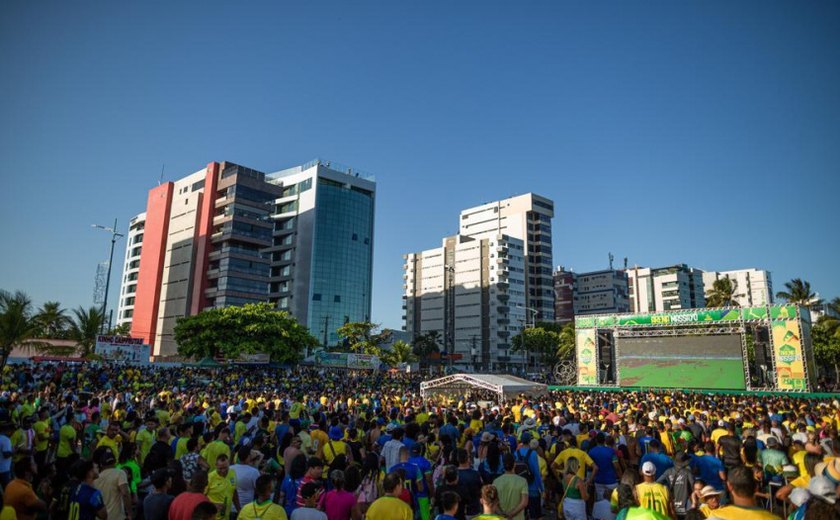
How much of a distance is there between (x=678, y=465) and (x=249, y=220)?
73258mm

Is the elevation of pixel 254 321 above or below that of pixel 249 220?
below

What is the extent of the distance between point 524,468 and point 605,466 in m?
2.11

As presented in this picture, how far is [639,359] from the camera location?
131ft

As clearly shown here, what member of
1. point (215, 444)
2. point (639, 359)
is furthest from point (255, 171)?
point (215, 444)

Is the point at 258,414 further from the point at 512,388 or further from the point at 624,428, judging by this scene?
the point at 512,388

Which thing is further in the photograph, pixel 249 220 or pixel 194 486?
pixel 249 220

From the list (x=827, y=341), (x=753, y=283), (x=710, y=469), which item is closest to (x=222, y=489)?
(x=710, y=469)

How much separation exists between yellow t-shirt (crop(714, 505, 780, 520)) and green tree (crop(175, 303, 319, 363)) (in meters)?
45.0

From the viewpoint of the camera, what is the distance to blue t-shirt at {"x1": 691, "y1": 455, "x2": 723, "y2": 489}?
767cm

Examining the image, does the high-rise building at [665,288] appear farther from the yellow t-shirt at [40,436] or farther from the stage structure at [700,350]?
the yellow t-shirt at [40,436]

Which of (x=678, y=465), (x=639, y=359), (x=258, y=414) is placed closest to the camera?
(x=678, y=465)

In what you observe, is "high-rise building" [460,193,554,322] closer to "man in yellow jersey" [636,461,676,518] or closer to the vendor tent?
the vendor tent

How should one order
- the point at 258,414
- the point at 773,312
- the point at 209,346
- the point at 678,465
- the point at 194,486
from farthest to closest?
the point at 209,346 < the point at 773,312 < the point at 258,414 < the point at 678,465 < the point at 194,486

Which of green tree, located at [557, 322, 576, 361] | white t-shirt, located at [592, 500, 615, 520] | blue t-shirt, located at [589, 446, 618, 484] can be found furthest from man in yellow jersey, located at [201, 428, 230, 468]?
green tree, located at [557, 322, 576, 361]
